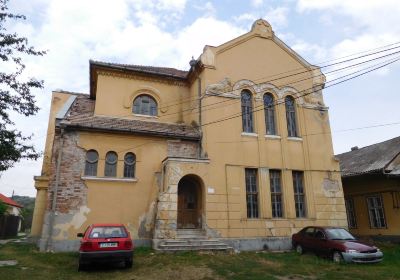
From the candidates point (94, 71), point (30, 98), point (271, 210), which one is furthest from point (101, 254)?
point (94, 71)

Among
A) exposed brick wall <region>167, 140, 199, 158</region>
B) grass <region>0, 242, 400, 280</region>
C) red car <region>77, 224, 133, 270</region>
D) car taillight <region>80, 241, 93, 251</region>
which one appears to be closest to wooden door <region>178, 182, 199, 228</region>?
exposed brick wall <region>167, 140, 199, 158</region>

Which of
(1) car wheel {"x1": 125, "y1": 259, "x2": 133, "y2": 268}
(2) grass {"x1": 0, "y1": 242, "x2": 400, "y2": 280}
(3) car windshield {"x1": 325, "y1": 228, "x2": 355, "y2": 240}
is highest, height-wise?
(3) car windshield {"x1": 325, "y1": 228, "x2": 355, "y2": 240}

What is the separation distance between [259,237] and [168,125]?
24.5ft

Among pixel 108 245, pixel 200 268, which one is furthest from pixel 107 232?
pixel 200 268

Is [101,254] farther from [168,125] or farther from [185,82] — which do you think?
[185,82]

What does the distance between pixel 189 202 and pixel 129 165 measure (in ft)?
11.5

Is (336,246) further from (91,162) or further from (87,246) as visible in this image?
(91,162)

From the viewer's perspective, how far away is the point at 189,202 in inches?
666

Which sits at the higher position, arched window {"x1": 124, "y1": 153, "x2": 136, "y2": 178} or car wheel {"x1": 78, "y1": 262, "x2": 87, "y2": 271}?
arched window {"x1": 124, "y1": 153, "x2": 136, "y2": 178}

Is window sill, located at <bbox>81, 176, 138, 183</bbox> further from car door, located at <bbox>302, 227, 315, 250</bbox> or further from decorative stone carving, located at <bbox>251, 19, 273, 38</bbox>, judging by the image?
Answer: decorative stone carving, located at <bbox>251, 19, 273, 38</bbox>

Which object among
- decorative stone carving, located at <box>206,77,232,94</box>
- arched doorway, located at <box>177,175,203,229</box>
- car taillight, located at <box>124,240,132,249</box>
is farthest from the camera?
decorative stone carving, located at <box>206,77,232,94</box>

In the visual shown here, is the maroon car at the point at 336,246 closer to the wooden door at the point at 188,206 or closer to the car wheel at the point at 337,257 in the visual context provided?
the car wheel at the point at 337,257

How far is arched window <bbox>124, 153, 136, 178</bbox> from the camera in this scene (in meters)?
16.2

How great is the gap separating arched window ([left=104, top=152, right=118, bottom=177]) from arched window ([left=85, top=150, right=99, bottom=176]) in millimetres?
494
